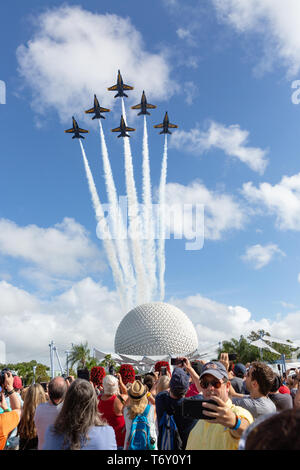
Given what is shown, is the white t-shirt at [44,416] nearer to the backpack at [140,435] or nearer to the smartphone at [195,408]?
the backpack at [140,435]

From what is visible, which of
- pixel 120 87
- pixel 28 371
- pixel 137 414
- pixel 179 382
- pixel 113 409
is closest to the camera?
pixel 179 382

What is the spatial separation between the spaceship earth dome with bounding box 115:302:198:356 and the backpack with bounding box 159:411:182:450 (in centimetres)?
5172

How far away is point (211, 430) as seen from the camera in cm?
306

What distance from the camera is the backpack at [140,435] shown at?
193 inches

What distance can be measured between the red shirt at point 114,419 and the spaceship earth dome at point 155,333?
50606 mm

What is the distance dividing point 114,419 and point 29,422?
1.40 meters

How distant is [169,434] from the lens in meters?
4.52

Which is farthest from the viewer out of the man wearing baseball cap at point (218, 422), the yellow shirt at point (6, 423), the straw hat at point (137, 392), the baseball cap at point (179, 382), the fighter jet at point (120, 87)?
the fighter jet at point (120, 87)

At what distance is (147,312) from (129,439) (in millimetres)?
56768

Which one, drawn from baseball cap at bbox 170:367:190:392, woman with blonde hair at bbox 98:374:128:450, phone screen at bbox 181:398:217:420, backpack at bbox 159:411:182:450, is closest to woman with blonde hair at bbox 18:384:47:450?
woman with blonde hair at bbox 98:374:128:450

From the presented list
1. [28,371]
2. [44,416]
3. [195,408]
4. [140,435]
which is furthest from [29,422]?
[28,371]

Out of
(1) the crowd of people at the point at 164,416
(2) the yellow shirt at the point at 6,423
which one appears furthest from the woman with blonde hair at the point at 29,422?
(2) the yellow shirt at the point at 6,423

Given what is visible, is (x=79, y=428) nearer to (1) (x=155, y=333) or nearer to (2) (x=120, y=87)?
(2) (x=120, y=87)

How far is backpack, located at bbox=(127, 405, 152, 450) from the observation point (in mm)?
4902
